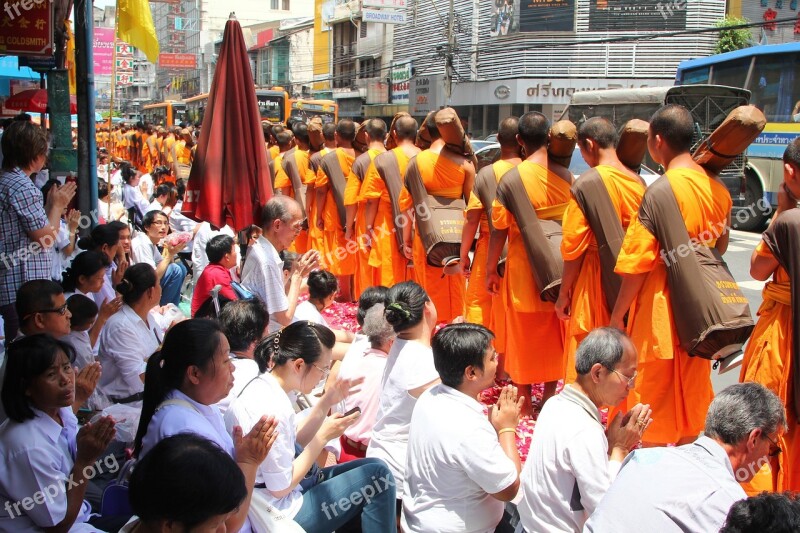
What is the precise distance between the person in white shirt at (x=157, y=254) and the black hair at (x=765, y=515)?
18.6ft

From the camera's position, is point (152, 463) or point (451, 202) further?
point (451, 202)

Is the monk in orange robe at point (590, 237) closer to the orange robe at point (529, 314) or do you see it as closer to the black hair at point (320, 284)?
the orange robe at point (529, 314)

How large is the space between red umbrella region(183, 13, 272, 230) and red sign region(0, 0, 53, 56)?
3266 millimetres

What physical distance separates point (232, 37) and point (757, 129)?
3130mm

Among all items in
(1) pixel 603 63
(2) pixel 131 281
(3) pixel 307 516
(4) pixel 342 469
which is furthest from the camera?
(1) pixel 603 63

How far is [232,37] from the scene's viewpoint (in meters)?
5.02

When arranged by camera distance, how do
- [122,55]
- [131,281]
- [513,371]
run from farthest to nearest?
1. [122,55]
2. [513,371]
3. [131,281]

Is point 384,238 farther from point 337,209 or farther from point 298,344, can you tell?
point 298,344

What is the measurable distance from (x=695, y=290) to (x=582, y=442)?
1.58 metres

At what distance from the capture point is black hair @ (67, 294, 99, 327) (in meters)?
4.33

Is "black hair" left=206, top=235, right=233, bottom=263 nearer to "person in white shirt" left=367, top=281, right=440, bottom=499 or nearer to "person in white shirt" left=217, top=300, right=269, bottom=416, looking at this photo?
"person in white shirt" left=217, top=300, right=269, bottom=416

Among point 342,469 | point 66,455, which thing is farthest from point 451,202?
point 66,455

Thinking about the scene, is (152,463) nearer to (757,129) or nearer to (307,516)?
(307,516)

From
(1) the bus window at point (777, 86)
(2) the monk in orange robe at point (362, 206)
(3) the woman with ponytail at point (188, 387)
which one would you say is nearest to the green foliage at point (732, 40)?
(1) the bus window at point (777, 86)
